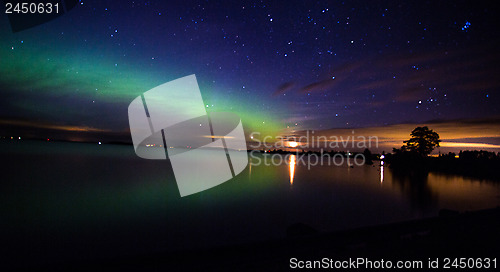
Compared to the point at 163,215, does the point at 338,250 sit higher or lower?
higher

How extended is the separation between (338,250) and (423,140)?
2699 inches

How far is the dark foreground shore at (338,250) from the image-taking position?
350cm

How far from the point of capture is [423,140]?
5931cm

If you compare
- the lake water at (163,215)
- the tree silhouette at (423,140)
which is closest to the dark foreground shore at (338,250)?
the lake water at (163,215)

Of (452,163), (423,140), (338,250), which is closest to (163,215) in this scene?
(338,250)

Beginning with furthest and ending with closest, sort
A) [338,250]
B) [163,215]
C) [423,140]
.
Answer: [423,140], [163,215], [338,250]

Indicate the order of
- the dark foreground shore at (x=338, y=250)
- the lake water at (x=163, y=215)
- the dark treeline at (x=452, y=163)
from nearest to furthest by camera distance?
the dark foreground shore at (x=338, y=250)
the lake water at (x=163, y=215)
the dark treeline at (x=452, y=163)

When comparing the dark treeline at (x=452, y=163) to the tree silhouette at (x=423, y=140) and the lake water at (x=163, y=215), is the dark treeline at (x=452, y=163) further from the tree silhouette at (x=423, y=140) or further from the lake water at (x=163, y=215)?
the lake water at (x=163, y=215)

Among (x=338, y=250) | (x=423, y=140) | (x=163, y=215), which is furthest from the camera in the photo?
(x=423, y=140)

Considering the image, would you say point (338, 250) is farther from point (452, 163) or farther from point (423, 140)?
point (452, 163)

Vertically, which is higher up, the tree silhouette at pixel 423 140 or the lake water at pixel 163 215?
the tree silhouette at pixel 423 140

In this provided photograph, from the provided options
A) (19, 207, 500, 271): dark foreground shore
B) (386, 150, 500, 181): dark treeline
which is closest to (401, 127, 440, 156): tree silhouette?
(386, 150, 500, 181): dark treeline

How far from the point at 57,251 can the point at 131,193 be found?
54.4 ft

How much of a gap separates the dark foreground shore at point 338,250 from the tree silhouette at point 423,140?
64283 mm
